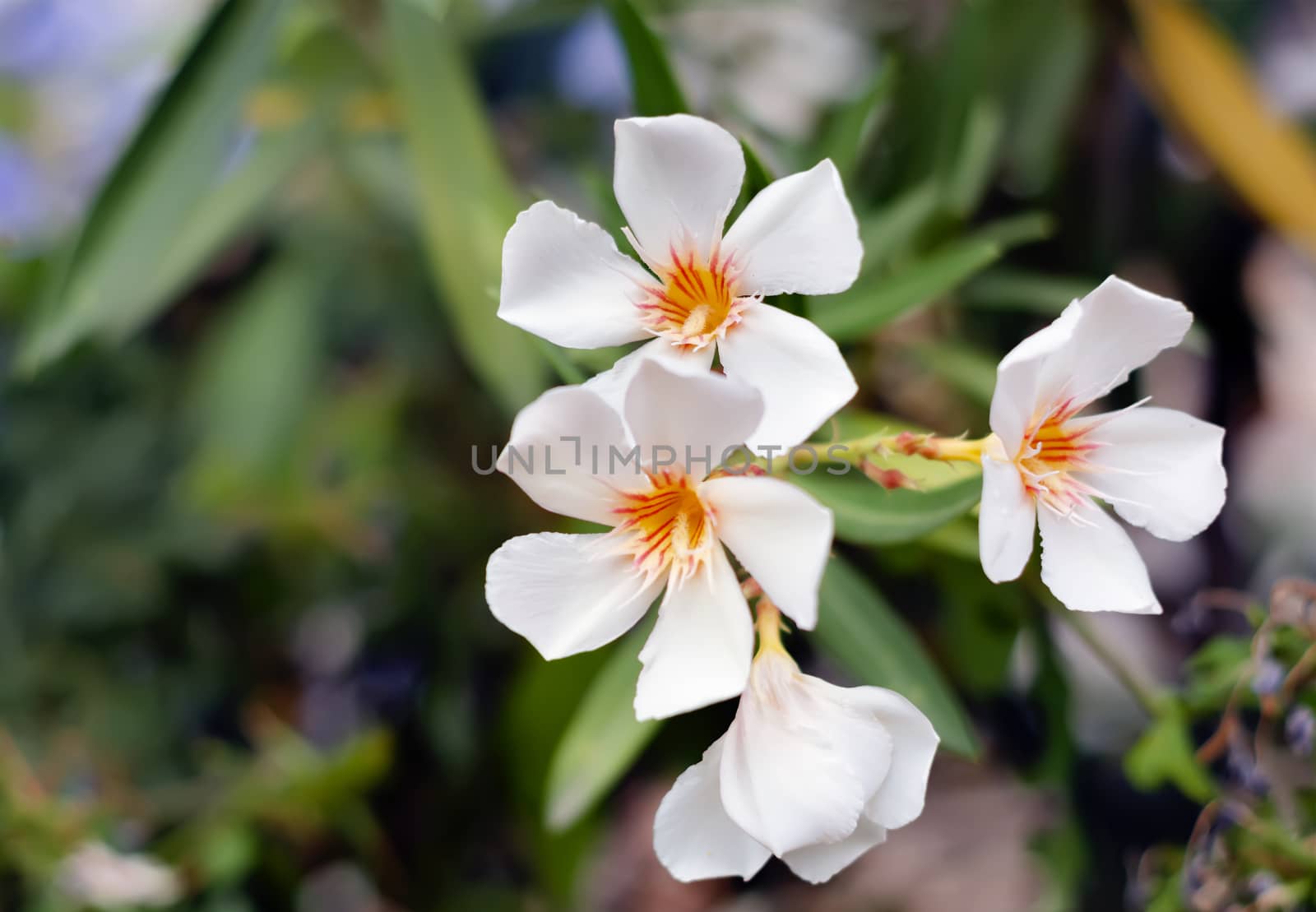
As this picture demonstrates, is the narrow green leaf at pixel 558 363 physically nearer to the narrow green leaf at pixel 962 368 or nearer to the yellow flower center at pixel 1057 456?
the yellow flower center at pixel 1057 456

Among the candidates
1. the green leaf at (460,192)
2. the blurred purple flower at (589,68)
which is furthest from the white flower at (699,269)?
the blurred purple flower at (589,68)

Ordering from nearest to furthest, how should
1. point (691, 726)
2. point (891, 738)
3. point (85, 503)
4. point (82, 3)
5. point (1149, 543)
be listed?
1. point (891, 738)
2. point (691, 726)
3. point (85, 503)
4. point (1149, 543)
5. point (82, 3)

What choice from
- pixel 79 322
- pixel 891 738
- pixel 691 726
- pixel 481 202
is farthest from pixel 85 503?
pixel 891 738

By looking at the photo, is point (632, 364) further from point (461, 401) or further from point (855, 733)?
point (461, 401)

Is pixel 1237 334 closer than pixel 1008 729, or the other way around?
pixel 1008 729

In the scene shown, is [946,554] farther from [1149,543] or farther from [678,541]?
[1149,543]

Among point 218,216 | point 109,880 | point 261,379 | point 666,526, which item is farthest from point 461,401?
point 666,526

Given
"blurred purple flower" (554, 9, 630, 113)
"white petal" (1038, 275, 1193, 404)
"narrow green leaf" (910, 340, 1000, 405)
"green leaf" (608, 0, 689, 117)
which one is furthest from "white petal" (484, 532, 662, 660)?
"blurred purple flower" (554, 9, 630, 113)
